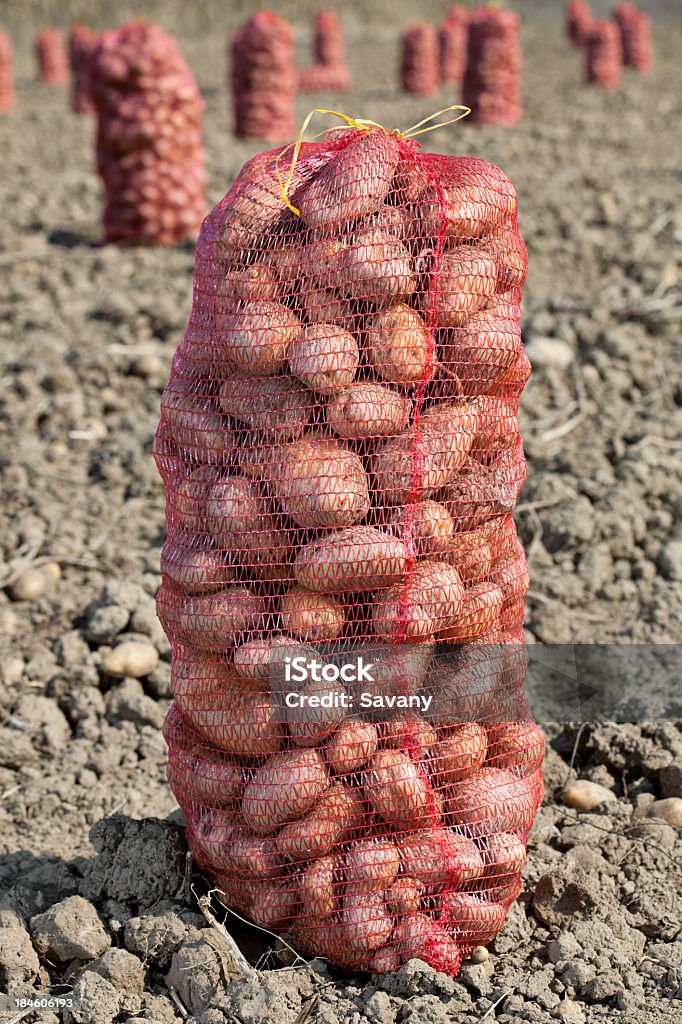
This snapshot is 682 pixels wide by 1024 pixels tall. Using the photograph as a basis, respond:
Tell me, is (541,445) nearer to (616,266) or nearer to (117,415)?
(117,415)

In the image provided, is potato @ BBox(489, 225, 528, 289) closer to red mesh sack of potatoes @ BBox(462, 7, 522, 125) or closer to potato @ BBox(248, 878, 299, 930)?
potato @ BBox(248, 878, 299, 930)

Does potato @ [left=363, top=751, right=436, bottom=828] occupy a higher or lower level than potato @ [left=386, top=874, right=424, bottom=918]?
higher

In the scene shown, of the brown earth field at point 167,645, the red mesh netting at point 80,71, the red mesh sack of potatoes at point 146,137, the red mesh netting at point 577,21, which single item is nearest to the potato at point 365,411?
the brown earth field at point 167,645

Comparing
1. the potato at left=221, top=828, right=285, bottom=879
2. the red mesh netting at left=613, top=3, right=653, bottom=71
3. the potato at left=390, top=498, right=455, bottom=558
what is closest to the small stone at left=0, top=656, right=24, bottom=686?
the potato at left=221, top=828, right=285, bottom=879

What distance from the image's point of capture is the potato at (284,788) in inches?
78.7

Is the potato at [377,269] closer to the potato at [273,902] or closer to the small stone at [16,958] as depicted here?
the potato at [273,902]

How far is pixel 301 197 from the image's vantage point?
208cm

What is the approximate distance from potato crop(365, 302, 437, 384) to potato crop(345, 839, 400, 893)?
2.84 feet

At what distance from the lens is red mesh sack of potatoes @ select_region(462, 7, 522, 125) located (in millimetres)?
12430

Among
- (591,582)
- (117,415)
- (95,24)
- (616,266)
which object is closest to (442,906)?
(591,582)

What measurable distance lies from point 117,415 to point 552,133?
289 inches

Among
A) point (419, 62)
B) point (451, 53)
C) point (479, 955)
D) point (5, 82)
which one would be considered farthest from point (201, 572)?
point (451, 53)

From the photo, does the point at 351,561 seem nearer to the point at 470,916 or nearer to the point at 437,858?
the point at 437,858

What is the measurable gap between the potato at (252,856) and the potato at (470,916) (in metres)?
0.33
